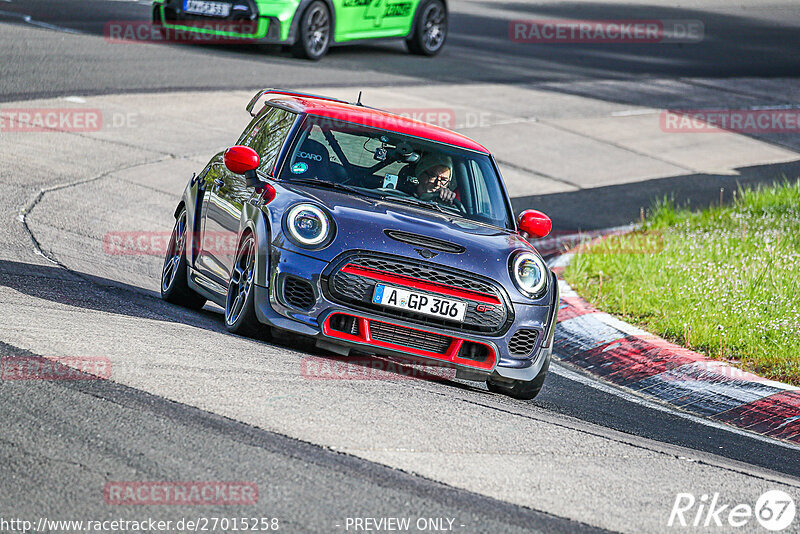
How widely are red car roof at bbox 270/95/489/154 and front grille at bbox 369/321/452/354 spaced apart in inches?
69.8

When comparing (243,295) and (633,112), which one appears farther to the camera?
(633,112)

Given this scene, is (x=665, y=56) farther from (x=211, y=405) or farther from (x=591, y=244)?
(x=211, y=405)

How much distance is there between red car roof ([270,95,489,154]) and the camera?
7820mm

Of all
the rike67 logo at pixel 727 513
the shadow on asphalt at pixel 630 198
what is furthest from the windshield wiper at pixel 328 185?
the shadow on asphalt at pixel 630 198

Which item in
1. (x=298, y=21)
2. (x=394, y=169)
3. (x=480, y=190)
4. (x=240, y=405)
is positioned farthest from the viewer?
(x=298, y=21)

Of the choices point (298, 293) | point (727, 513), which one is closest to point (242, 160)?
point (298, 293)

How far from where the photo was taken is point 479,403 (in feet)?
20.7

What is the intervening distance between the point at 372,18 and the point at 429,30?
1748mm

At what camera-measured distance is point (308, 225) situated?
6.64 meters

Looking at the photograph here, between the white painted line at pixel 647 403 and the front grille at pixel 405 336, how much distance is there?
169cm

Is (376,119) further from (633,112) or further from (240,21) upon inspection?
(633,112)

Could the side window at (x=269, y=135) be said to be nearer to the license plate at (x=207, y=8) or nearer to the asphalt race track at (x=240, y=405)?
the asphalt race track at (x=240, y=405)

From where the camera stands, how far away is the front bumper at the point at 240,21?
62.0 ft

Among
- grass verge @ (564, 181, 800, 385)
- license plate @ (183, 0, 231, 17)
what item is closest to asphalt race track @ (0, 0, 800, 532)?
grass verge @ (564, 181, 800, 385)
